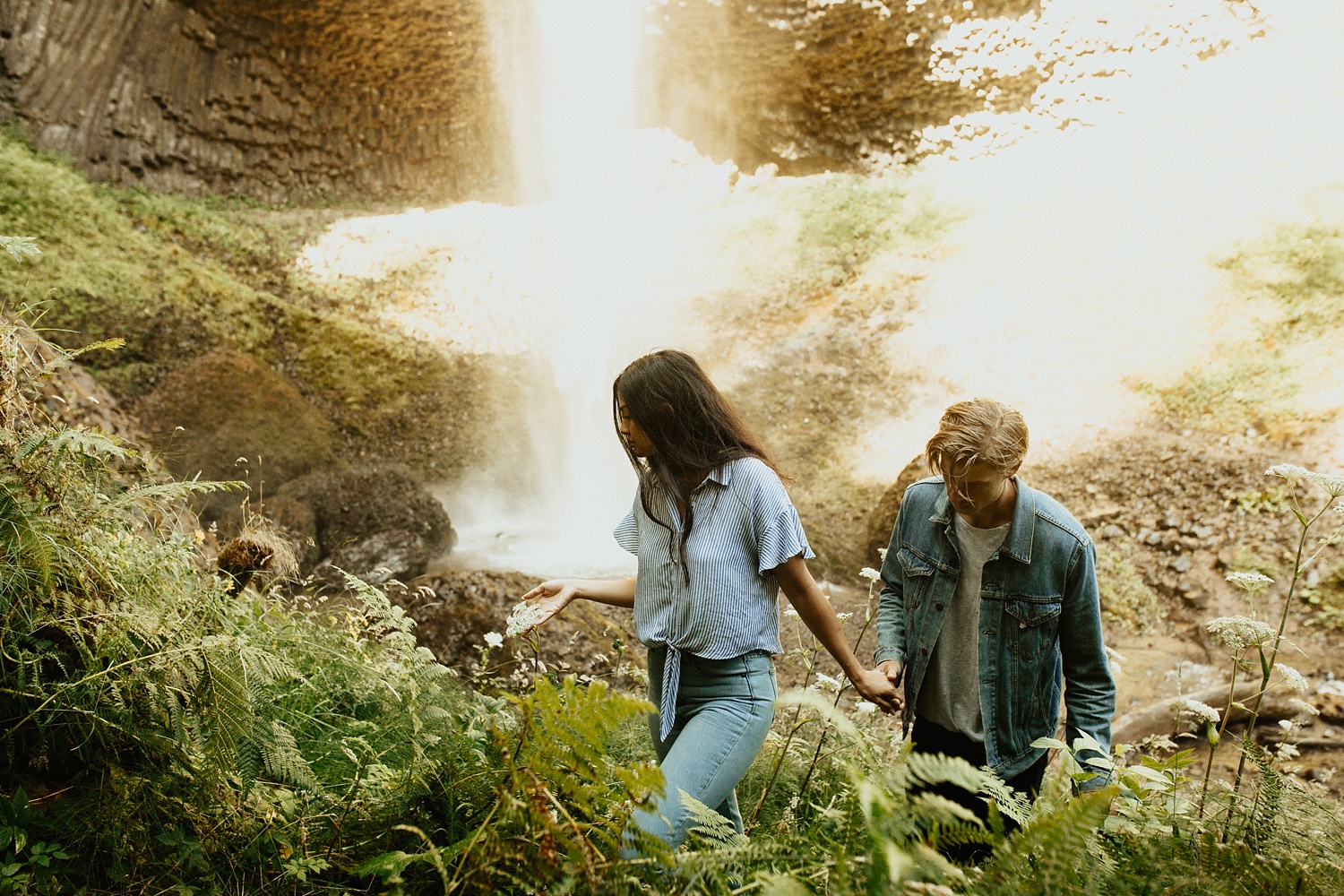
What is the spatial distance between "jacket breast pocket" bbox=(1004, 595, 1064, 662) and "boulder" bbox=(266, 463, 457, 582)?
16.4ft

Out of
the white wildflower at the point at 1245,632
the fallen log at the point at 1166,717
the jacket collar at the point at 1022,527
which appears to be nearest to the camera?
the white wildflower at the point at 1245,632

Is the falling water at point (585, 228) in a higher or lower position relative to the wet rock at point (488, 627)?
higher

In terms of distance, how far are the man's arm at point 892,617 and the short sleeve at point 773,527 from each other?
43 cm

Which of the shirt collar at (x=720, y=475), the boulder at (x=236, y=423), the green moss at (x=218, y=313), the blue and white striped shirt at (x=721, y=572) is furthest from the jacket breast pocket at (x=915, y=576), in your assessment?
the green moss at (x=218, y=313)

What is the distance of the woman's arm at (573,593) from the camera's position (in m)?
1.98

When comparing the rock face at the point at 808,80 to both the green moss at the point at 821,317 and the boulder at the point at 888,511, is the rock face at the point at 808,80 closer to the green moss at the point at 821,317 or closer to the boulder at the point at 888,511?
the green moss at the point at 821,317

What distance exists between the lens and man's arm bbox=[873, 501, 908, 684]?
86.1 inches

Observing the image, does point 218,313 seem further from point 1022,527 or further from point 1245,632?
point 1245,632

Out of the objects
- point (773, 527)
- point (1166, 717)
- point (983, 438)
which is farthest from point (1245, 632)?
point (1166, 717)

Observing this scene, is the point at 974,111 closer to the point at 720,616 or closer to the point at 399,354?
the point at 399,354

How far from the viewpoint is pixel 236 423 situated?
7703mm

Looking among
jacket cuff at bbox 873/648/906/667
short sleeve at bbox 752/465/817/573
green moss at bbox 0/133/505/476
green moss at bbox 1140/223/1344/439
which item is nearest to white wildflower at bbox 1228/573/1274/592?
jacket cuff at bbox 873/648/906/667

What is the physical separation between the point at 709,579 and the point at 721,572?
35 mm

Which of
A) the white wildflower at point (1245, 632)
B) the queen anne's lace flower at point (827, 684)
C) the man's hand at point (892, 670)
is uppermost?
the white wildflower at point (1245, 632)
